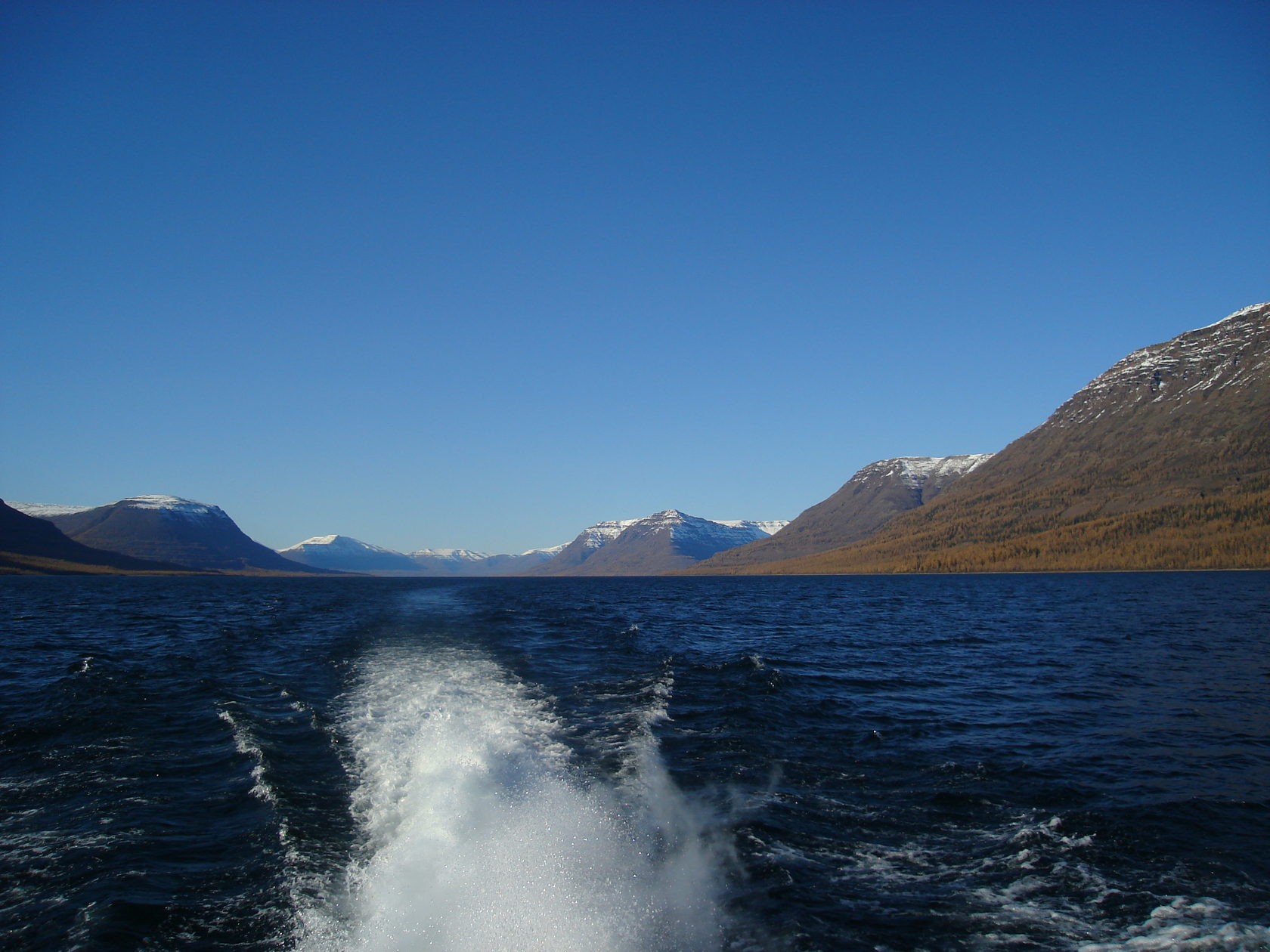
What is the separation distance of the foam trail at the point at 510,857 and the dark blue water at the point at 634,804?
0.23ft

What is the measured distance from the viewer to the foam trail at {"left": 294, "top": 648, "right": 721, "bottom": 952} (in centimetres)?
952

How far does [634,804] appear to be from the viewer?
14.6 m

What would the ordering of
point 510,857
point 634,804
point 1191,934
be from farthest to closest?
point 634,804 < point 510,857 < point 1191,934

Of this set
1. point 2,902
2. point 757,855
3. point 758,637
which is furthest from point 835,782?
point 758,637

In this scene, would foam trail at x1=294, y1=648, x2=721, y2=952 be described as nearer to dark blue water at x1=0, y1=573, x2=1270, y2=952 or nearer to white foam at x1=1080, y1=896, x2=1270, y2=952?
dark blue water at x1=0, y1=573, x2=1270, y2=952

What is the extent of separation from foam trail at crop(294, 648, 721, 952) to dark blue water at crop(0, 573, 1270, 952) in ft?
0.23

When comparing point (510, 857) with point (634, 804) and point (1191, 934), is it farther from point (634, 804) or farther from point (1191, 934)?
point (1191, 934)

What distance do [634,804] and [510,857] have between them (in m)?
3.62

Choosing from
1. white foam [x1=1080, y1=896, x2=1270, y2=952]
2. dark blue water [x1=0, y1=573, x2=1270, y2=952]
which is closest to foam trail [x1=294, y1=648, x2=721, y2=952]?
dark blue water [x1=0, y1=573, x2=1270, y2=952]

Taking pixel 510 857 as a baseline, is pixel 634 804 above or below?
below

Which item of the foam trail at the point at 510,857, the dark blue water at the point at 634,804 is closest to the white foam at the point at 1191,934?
the dark blue water at the point at 634,804

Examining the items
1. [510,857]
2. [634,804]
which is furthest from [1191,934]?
[510,857]

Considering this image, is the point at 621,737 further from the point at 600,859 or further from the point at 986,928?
the point at 986,928

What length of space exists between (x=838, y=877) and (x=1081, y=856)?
4.84 metres
